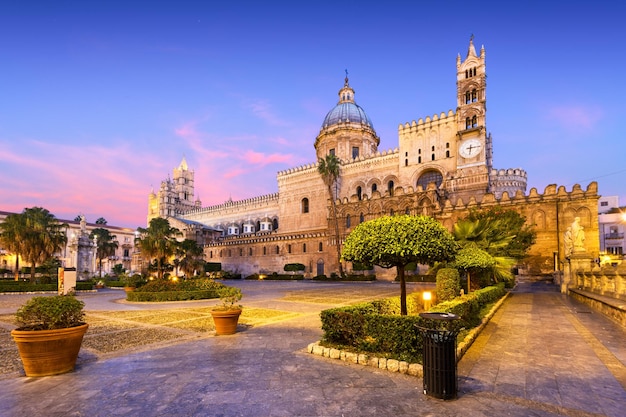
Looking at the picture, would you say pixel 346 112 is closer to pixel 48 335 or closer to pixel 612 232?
pixel 612 232

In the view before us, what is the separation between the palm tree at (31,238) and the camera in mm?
29438

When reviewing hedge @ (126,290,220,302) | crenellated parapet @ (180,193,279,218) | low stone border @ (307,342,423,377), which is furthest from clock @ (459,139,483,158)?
low stone border @ (307,342,423,377)

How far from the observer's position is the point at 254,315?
1317 centimetres

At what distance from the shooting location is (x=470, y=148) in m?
46.6

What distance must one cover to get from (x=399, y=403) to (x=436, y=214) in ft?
137

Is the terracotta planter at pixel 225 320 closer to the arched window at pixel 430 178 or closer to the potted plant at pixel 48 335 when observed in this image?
the potted plant at pixel 48 335

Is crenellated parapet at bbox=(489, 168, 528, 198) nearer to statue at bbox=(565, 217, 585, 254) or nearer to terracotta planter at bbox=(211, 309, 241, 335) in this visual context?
statue at bbox=(565, 217, 585, 254)

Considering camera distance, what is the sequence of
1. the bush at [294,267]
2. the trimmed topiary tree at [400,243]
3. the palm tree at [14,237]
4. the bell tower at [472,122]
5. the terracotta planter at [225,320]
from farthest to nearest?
the bush at [294,267] < the bell tower at [472,122] < the palm tree at [14,237] < the terracotta planter at [225,320] < the trimmed topiary tree at [400,243]

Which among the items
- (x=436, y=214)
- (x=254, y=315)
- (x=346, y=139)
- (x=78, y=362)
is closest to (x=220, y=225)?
(x=346, y=139)

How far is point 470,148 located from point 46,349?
162 feet

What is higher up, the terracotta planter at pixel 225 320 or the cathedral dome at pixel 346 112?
the cathedral dome at pixel 346 112

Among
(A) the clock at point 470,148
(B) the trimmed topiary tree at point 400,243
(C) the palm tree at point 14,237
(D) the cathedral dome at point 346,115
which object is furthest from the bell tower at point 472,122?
(C) the palm tree at point 14,237

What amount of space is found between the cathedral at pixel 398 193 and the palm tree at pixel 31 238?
30488 millimetres

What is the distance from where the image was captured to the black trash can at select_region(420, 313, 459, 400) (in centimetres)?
485
